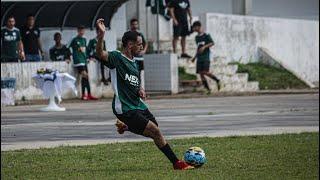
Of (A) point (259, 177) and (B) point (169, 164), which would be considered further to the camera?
(B) point (169, 164)

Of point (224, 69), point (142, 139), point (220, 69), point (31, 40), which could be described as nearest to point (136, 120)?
point (142, 139)

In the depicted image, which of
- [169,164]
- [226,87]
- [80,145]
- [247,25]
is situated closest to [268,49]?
[247,25]

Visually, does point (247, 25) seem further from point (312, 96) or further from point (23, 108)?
point (23, 108)

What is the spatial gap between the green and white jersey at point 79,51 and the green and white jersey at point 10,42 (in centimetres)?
152

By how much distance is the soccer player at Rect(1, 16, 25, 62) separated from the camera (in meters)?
24.7

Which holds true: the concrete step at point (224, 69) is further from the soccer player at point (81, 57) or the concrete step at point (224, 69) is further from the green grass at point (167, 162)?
the green grass at point (167, 162)

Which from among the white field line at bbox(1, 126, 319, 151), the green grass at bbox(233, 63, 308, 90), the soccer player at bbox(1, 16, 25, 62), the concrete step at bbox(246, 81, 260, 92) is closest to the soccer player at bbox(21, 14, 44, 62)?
the soccer player at bbox(1, 16, 25, 62)

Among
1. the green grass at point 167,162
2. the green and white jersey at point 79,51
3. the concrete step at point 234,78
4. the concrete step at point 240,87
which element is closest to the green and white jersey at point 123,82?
the green grass at point 167,162

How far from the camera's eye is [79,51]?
25953mm

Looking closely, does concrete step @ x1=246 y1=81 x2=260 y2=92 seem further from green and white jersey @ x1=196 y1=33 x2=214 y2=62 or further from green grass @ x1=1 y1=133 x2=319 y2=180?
green grass @ x1=1 y1=133 x2=319 y2=180

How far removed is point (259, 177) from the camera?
410 inches

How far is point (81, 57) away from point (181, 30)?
3.74 meters

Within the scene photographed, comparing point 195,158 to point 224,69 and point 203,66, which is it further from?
point 224,69

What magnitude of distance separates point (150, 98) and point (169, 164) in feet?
48.5
